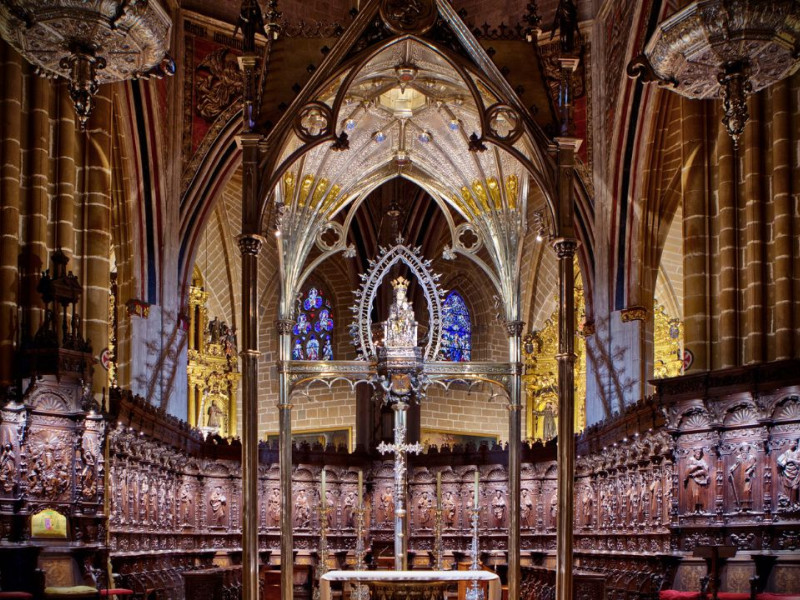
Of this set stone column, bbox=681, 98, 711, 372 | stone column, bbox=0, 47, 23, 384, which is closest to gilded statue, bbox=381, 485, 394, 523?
stone column, bbox=681, 98, 711, 372

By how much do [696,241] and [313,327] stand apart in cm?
1419

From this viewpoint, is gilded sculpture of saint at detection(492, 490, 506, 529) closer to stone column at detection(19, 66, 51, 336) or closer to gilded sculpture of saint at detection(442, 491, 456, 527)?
gilded sculpture of saint at detection(442, 491, 456, 527)

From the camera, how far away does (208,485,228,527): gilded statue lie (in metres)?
22.3

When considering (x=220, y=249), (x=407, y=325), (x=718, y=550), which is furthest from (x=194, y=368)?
(x=718, y=550)

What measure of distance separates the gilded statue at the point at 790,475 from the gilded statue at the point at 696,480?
120 cm

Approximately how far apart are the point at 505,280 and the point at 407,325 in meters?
1.76

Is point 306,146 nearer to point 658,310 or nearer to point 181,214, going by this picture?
point 181,214

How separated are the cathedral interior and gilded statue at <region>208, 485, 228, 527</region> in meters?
0.09

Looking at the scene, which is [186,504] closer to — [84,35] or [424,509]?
[424,509]

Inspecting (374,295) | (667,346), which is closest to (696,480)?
(374,295)

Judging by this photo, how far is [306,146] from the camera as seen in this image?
13844mm

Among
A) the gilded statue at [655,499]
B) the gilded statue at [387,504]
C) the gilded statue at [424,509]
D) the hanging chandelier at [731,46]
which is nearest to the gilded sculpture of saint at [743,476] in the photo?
the gilded statue at [655,499]

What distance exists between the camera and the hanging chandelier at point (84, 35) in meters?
11.2

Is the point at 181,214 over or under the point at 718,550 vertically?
over
